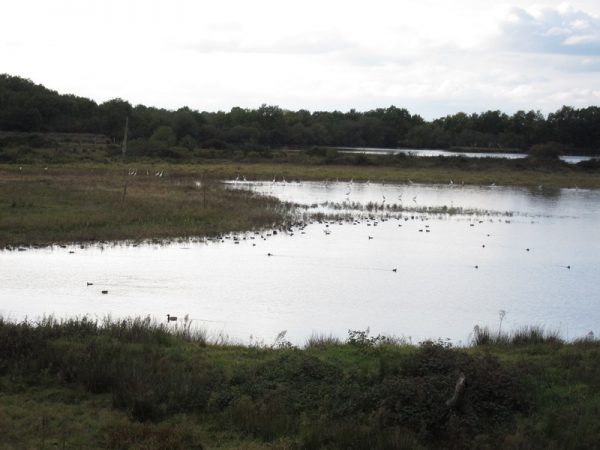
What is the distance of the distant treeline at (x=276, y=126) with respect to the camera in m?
98.1

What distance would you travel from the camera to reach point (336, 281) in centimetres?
2042

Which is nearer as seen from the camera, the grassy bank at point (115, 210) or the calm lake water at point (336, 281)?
the calm lake water at point (336, 281)

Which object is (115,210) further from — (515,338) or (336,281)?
(515,338)

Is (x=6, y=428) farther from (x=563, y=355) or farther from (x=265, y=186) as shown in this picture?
(x=265, y=186)

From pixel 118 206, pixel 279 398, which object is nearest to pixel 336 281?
pixel 279 398

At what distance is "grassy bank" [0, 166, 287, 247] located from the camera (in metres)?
25.5

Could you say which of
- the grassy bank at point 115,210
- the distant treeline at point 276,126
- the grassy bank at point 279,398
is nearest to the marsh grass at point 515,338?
the grassy bank at point 279,398

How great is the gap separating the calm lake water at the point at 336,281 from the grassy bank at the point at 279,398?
3.92 m

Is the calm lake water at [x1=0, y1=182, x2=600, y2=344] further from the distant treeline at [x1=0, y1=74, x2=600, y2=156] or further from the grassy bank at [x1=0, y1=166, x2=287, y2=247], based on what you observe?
the distant treeline at [x1=0, y1=74, x2=600, y2=156]

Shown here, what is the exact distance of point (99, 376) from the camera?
9.21 m

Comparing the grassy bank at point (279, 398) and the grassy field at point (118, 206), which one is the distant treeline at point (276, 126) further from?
the grassy bank at point (279, 398)

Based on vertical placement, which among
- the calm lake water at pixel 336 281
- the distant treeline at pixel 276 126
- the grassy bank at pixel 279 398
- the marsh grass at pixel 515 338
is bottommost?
the calm lake water at pixel 336 281

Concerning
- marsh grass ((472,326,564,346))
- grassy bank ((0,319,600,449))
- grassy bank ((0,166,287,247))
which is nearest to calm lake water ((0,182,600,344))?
marsh grass ((472,326,564,346))

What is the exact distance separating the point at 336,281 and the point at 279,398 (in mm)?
11772
